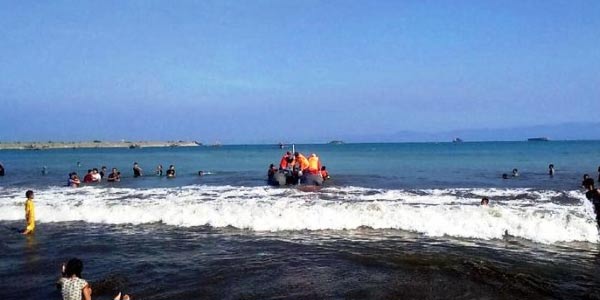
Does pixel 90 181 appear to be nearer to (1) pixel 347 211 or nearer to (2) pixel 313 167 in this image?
(2) pixel 313 167

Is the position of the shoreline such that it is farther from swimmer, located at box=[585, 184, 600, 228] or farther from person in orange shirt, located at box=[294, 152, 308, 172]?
swimmer, located at box=[585, 184, 600, 228]

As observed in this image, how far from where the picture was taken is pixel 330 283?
8438mm

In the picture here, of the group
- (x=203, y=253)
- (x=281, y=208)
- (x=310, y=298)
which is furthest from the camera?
(x=281, y=208)

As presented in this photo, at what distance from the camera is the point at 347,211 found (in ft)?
49.1

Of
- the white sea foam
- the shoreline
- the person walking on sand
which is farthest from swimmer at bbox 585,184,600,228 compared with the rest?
the shoreline

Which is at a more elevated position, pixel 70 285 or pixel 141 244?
pixel 70 285

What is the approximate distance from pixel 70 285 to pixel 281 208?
1001cm

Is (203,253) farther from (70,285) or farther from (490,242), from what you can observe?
(490,242)

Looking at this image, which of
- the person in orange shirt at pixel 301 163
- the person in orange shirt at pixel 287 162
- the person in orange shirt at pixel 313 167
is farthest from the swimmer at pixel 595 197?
the person in orange shirt at pixel 287 162

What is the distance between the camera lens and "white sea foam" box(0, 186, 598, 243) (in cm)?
1294

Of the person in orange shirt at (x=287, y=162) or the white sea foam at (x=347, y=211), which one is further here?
the person in orange shirt at (x=287, y=162)

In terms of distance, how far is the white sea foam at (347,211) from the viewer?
12938mm

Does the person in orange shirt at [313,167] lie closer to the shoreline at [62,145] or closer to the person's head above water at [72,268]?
the person's head above water at [72,268]

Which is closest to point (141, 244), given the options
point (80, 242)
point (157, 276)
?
point (80, 242)
